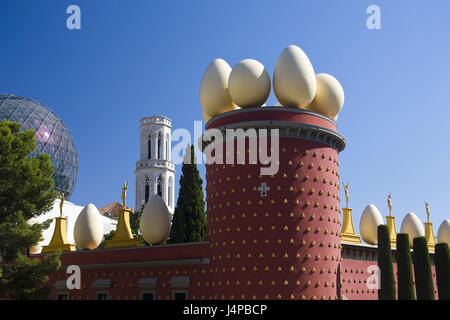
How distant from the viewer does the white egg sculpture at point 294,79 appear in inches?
966

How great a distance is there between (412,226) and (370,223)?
536 centimetres

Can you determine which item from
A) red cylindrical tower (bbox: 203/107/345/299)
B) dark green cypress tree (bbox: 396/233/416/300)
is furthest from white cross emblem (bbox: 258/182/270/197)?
dark green cypress tree (bbox: 396/233/416/300)

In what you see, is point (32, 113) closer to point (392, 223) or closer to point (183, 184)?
point (183, 184)

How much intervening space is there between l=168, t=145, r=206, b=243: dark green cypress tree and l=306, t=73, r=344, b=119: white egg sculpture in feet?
55.7

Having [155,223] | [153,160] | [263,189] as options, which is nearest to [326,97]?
[263,189]

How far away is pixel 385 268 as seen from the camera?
85.6 feet

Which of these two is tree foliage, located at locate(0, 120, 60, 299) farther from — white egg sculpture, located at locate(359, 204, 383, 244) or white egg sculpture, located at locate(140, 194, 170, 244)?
white egg sculpture, located at locate(359, 204, 383, 244)

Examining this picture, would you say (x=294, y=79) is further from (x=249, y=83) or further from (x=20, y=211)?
(x=20, y=211)

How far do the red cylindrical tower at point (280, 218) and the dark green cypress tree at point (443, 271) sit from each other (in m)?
5.33

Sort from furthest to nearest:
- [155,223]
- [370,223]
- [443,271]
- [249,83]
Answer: [370,223]
[155,223]
[443,271]
[249,83]

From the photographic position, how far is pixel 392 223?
3484cm

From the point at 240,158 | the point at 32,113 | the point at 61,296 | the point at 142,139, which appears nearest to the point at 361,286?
the point at 240,158

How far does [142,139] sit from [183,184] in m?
36.8

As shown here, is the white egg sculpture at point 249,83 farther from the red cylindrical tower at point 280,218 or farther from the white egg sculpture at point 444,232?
the white egg sculpture at point 444,232
